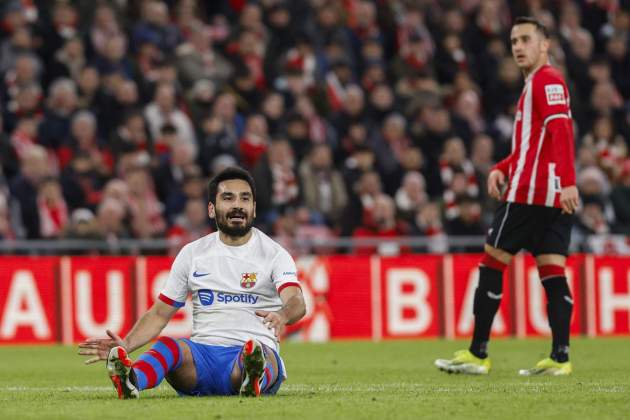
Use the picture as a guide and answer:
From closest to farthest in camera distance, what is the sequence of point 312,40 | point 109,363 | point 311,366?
1. point 109,363
2. point 311,366
3. point 312,40

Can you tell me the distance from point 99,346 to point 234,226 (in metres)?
0.99

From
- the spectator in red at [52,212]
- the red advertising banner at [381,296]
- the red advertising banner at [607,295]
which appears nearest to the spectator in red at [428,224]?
the red advertising banner at [381,296]

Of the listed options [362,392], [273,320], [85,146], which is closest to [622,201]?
[85,146]

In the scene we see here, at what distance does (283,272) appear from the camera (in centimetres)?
741

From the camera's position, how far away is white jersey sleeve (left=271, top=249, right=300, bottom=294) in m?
7.35

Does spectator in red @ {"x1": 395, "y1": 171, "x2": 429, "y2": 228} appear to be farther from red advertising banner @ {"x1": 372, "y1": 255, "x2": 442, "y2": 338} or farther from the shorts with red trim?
the shorts with red trim

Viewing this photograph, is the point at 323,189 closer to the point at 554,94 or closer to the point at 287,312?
the point at 554,94

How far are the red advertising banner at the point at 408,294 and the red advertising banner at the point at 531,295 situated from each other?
2.99ft

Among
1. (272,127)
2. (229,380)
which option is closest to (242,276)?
(229,380)

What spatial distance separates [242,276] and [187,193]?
8.23 meters

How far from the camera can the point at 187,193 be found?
15.6 metres

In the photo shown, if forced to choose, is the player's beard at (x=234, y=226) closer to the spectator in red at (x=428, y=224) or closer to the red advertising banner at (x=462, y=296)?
the red advertising banner at (x=462, y=296)

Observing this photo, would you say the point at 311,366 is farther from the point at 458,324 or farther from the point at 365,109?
the point at 365,109

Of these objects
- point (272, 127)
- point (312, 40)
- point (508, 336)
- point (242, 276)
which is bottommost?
point (508, 336)
